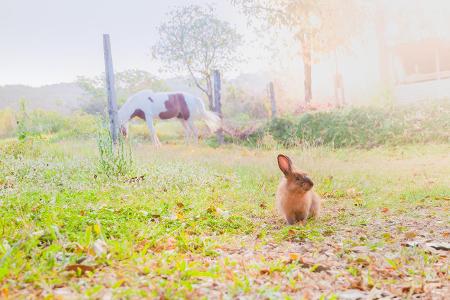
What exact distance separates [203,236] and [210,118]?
10.7m

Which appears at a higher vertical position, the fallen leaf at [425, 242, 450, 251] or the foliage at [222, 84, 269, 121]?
the foliage at [222, 84, 269, 121]

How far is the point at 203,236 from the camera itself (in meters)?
3.81

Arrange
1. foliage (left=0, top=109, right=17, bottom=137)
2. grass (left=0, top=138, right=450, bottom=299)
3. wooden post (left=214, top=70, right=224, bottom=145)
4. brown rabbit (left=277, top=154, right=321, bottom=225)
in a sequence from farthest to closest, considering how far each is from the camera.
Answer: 1. foliage (left=0, top=109, right=17, bottom=137)
2. wooden post (left=214, top=70, right=224, bottom=145)
3. brown rabbit (left=277, top=154, right=321, bottom=225)
4. grass (left=0, top=138, right=450, bottom=299)

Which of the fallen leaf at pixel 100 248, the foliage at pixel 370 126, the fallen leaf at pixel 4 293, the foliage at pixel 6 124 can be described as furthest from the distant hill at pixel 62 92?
the fallen leaf at pixel 4 293

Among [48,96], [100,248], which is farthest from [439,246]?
[48,96]

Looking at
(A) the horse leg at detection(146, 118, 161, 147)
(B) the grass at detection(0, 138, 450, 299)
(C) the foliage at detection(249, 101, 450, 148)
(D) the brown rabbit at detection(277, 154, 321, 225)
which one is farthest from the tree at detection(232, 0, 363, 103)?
(D) the brown rabbit at detection(277, 154, 321, 225)

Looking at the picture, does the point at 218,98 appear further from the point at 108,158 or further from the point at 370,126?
the point at 108,158

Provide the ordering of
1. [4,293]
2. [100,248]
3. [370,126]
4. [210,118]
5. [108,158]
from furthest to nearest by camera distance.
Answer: [210,118] < [370,126] < [108,158] < [100,248] < [4,293]

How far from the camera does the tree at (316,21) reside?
19.2 m

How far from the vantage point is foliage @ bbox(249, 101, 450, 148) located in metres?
13.0

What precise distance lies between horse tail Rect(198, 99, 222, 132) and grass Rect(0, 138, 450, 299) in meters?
6.75

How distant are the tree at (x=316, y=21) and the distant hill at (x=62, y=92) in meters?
4.21

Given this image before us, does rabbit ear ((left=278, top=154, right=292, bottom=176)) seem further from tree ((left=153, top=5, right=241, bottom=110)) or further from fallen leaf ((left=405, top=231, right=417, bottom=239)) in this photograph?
tree ((left=153, top=5, right=241, bottom=110))

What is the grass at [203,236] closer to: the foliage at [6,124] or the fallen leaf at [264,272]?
the fallen leaf at [264,272]
